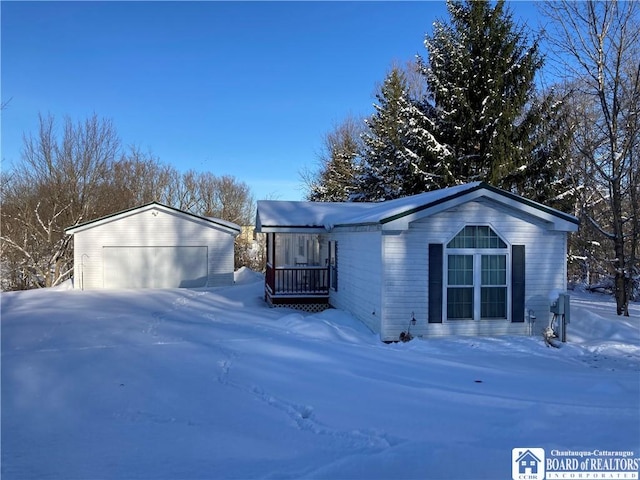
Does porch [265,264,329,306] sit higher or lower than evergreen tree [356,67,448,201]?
lower

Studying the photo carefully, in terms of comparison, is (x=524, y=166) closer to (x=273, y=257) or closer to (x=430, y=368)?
(x=273, y=257)

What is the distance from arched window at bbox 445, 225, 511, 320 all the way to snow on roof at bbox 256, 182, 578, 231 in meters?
0.84

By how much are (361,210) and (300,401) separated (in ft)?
31.3

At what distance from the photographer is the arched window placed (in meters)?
9.48

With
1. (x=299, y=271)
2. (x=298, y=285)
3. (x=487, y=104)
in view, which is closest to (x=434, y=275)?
(x=298, y=285)

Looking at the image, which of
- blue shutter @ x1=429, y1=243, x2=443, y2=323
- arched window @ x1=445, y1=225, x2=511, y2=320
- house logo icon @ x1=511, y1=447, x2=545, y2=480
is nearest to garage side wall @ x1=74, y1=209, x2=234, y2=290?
blue shutter @ x1=429, y1=243, x2=443, y2=323

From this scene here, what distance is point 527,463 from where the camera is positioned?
12.4 ft

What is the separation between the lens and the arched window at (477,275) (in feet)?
31.1

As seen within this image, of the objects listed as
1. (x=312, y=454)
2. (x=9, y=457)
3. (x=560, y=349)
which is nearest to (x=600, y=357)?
(x=560, y=349)

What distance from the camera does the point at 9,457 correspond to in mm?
3898

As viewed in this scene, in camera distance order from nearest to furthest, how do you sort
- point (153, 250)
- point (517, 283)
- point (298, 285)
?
1. point (517, 283)
2. point (298, 285)
3. point (153, 250)

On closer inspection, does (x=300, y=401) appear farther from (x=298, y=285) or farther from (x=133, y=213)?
(x=133, y=213)

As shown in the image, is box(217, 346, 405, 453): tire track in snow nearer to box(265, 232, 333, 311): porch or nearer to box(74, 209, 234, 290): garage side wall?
box(265, 232, 333, 311): porch

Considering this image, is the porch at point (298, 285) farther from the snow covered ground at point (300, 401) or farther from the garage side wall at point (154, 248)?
the garage side wall at point (154, 248)
